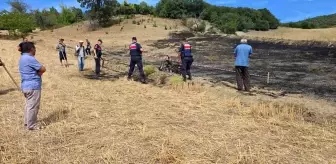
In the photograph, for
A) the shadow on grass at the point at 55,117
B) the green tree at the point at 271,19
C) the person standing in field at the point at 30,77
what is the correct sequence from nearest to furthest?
the person standing in field at the point at 30,77
the shadow on grass at the point at 55,117
the green tree at the point at 271,19

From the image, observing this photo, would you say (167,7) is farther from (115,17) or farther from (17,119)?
(17,119)

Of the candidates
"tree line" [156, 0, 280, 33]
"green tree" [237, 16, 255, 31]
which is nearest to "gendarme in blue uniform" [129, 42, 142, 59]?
"tree line" [156, 0, 280, 33]

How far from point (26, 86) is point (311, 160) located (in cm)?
567

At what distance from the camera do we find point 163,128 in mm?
9047

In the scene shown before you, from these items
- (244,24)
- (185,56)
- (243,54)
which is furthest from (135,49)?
(244,24)

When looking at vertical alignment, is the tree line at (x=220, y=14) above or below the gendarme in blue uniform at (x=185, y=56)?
above

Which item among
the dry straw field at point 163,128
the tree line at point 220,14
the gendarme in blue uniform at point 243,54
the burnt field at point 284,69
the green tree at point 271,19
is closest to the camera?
the dry straw field at point 163,128

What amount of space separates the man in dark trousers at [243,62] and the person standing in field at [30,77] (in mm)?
8184

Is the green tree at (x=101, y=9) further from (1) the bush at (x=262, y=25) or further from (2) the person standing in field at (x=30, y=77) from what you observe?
(2) the person standing in field at (x=30, y=77)

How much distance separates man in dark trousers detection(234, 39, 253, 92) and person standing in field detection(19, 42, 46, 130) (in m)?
8.18

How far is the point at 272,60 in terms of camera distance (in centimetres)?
2694

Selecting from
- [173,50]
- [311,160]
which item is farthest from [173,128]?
[173,50]

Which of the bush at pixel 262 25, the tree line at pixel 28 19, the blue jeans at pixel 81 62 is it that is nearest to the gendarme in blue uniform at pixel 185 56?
the blue jeans at pixel 81 62

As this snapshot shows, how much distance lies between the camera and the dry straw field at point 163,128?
740 cm
